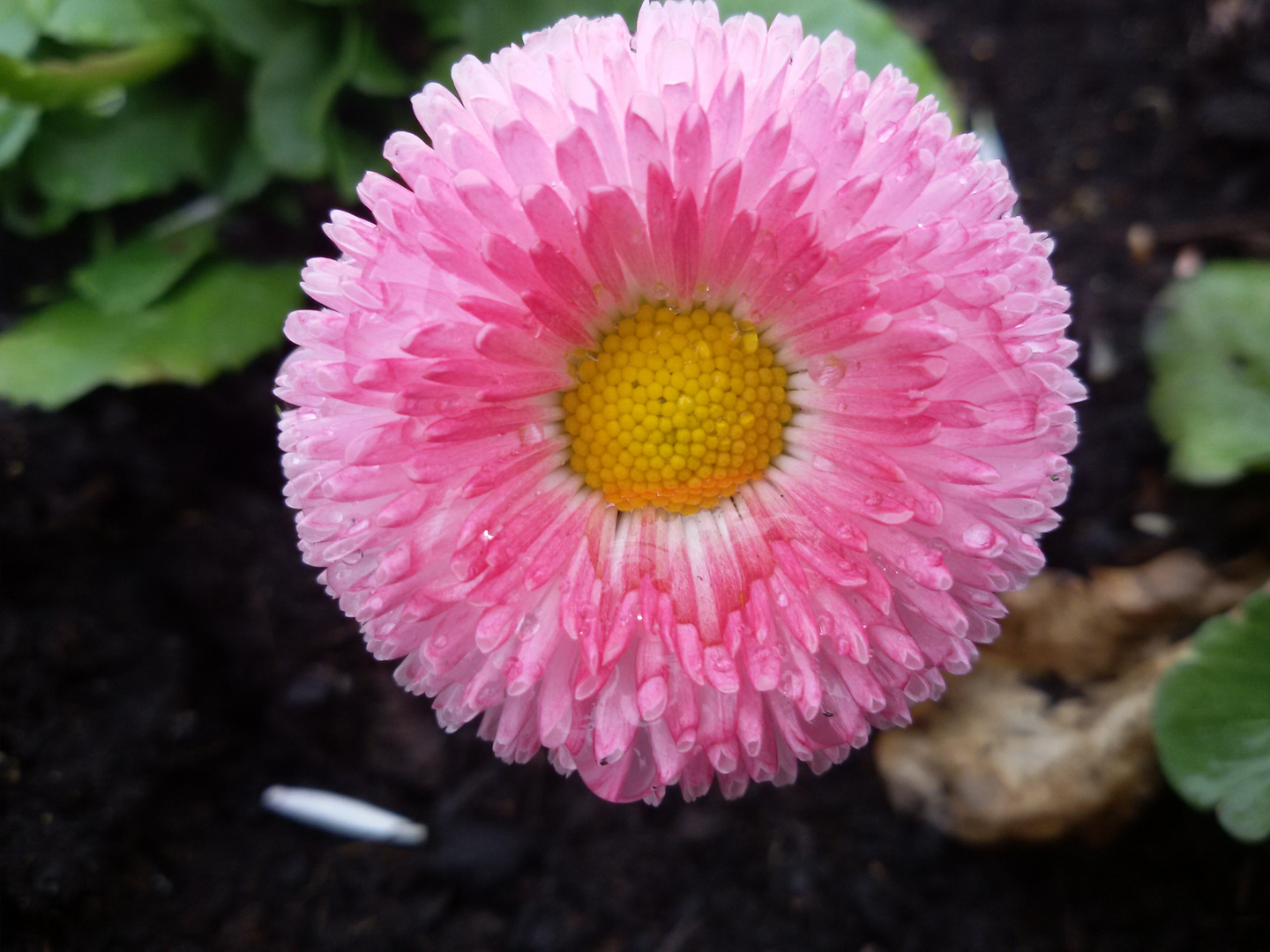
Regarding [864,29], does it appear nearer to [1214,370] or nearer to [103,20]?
[1214,370]

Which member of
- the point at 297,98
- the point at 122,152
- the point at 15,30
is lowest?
the point at 122,152

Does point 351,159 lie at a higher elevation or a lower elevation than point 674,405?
lower

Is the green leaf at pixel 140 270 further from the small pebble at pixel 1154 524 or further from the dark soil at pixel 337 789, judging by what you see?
the small pebble at pixel 1154 524

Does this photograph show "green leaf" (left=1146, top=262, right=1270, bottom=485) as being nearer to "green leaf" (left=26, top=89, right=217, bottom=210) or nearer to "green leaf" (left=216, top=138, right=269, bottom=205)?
"green leaf" (left=216, top=138, right=269, bottom=205)

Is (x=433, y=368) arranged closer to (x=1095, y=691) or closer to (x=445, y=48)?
(x=445, y=48)

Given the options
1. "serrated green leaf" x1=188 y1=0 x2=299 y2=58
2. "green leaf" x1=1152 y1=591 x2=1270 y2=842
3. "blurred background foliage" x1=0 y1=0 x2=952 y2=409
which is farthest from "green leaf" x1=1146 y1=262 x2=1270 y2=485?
"serrated green leaf" x1=188 y1=0 x2=299 y2=58

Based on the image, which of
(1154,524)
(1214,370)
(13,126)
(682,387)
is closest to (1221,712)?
(1154,524)

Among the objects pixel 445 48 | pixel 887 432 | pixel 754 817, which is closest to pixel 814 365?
pixel 887 432

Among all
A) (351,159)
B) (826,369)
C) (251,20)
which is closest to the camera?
(826,369)
